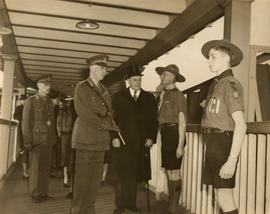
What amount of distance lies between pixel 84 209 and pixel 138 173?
3.00 feet

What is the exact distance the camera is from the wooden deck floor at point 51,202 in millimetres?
4266

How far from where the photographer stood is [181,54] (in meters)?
8.17

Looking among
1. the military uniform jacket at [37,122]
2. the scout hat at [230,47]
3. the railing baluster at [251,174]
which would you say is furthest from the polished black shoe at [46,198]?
the scout hat at [230,47]

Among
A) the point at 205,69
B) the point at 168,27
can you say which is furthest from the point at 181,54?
the point at 168,27

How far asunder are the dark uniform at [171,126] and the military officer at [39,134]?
67.0 inches

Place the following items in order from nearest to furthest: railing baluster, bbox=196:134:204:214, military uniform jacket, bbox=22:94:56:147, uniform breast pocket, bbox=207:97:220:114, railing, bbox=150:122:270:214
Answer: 1. uniform breast pocket, bbox=207:97:220:114
2. railing, bbox=150:122:270:214
3. railing baluster, bbox=196:134:204:214
4. military uniform jacket, bbox=22:94:56:147

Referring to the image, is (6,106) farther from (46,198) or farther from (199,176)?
(199,176)

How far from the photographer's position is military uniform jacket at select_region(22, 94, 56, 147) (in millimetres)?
4543

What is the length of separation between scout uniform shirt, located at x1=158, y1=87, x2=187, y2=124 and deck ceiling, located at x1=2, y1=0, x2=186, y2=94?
4.11ft

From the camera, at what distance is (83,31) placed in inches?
232

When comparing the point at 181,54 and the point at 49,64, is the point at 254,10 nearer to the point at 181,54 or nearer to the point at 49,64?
the point at 181,54

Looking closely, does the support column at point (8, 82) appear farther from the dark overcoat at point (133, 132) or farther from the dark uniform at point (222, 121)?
the dark uniform at point (222, 121)

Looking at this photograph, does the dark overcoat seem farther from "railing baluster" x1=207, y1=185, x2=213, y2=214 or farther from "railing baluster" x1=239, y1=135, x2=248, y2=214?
"railing baluster" x1=239, y1=135, x2=248, y2=214

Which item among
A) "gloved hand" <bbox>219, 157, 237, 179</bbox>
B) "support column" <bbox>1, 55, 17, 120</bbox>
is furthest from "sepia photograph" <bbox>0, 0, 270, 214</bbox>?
"support column" <bbox>1, 55, 17, 120</bbox>
